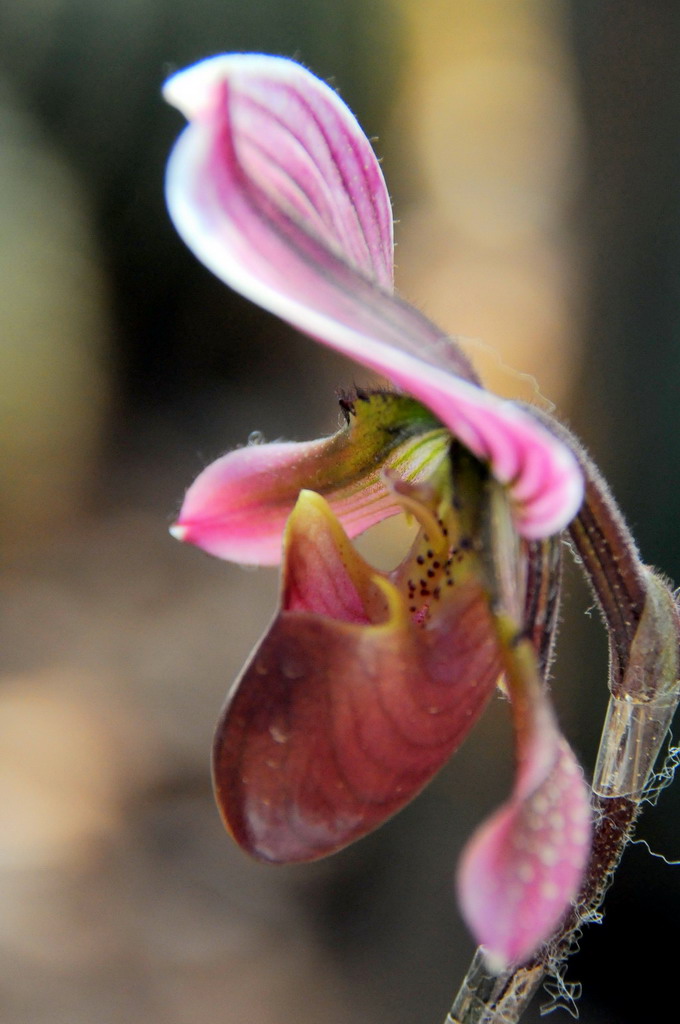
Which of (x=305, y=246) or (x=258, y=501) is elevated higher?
(x=305, y=246)

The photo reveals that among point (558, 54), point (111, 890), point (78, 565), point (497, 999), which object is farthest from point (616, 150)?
point (111, 890)

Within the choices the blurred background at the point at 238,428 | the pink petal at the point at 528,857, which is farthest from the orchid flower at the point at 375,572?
the blurred background at the point at 238,428

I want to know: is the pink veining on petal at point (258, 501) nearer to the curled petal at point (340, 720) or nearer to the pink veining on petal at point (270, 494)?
the pink veining on petal at point (270, 494)

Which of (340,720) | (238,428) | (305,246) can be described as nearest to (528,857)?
(340,720)

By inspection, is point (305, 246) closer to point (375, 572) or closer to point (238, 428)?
point (375, 572)

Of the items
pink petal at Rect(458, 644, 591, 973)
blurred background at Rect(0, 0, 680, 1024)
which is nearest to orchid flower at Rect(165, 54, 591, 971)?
pink petal at Rect(458, 644, 591, 973)

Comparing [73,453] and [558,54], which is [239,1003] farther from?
[558,54]
